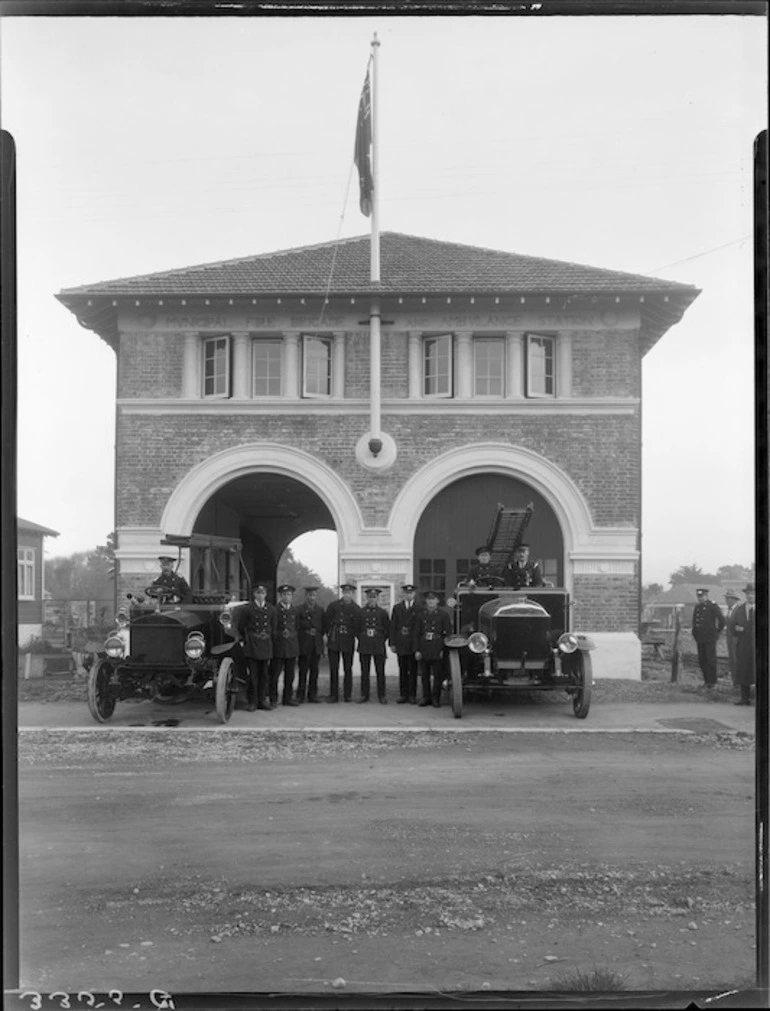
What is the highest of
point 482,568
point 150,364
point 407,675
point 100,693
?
point 150,364

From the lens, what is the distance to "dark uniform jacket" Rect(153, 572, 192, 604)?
18.0 feet

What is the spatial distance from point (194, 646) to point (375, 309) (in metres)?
3.35

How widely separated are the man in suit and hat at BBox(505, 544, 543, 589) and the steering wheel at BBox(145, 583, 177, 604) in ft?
9.72

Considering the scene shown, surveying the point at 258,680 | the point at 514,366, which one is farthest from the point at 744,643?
the point at 258,680

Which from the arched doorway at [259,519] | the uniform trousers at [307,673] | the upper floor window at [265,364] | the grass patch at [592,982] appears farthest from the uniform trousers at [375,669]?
the grass patch at [592,982]

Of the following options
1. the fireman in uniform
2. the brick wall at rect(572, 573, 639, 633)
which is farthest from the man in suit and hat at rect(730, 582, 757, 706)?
the fireman in uniform

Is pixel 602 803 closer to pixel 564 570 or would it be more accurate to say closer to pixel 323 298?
pixel 564 570

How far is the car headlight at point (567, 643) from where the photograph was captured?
6.49 metres

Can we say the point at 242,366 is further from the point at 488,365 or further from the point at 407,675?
the point at 407,675

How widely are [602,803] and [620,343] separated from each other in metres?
2.61

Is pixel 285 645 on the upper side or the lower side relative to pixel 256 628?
lower

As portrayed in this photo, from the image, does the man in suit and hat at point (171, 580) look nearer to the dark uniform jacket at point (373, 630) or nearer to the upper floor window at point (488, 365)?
the dark uniform jacket at point (373, 630)

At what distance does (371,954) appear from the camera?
3.30m

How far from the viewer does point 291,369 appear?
18.0ft
